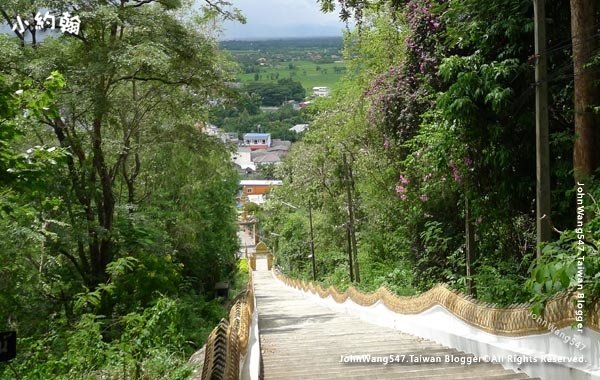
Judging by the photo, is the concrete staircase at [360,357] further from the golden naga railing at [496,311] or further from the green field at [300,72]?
the green field at [300,72]

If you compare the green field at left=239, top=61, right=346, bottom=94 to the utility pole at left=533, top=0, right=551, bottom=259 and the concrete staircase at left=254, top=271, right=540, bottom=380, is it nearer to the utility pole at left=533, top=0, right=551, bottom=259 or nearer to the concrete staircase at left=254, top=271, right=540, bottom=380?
the concrete staircase at left=254, top=271, right=540, bottom=380

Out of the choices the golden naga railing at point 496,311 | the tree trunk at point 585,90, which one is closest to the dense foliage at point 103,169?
the golden naga railing at point 496,311

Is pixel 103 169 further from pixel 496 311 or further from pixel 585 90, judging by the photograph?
pixel 585 90

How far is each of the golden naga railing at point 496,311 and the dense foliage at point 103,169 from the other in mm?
3401

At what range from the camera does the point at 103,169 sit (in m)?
13.7

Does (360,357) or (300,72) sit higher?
(300,72)

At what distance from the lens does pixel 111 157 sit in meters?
14.3

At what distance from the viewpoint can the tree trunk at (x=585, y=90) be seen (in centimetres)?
667

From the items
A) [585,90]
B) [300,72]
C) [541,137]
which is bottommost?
[300,72]

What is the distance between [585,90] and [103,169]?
Answer: 10.2m

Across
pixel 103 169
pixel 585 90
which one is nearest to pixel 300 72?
pixel 103 169

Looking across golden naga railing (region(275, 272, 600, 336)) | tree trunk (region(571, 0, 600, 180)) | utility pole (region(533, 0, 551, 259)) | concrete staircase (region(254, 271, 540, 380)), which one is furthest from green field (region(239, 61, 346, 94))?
utility pole (region(533, 0, 551, 259))

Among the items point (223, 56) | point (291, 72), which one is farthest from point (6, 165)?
point (291, 72)

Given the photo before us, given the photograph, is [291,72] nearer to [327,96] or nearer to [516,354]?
[327,96]
